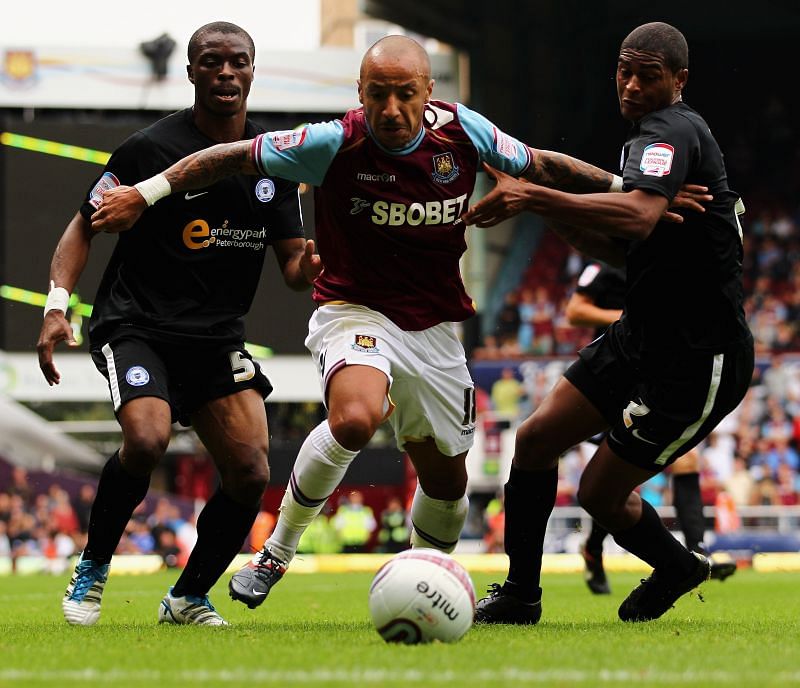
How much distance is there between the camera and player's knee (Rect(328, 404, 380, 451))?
589 centimetres

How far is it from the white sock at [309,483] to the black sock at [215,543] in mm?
428

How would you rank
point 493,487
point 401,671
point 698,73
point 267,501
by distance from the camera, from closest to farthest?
point 401,671
point 493,487
point 267,501
point 698,73

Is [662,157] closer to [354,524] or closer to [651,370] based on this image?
[651,370]

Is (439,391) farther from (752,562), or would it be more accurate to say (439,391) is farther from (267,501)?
(267,501)

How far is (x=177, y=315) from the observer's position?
6.62 metres

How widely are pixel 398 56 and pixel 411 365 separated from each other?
1.37 metres

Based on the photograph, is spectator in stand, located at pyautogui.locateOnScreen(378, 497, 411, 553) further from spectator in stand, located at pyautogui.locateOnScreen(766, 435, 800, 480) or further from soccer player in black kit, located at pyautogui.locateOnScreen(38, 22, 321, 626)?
soccer player in black kit, located at pyautogui.locateOnScreen(38, 22, 321, 626)

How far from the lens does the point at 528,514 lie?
261 inches

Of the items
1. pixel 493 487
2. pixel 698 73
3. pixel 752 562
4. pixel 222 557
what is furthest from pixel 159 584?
pixel 698 73

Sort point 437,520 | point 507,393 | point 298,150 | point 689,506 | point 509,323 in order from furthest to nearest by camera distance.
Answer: point 509,323 → point 507,393 → point 689,506 → point 437,520 → point 298,150

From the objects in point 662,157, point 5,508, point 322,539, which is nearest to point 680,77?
point 662,157

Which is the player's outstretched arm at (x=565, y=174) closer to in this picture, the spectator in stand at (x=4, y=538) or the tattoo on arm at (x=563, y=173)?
the tattoo on arm at (x=563, y=173)

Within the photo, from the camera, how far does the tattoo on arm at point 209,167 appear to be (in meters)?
6.12

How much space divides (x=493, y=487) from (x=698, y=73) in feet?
41.1
